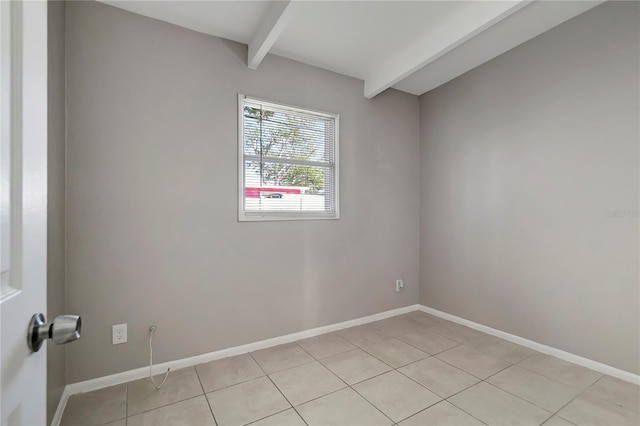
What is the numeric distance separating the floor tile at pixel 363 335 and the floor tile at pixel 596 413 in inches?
53.5

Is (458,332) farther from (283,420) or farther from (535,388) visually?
(283,420)

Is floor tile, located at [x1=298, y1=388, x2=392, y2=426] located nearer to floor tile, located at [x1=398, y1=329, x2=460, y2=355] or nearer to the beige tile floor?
the beige tile floor

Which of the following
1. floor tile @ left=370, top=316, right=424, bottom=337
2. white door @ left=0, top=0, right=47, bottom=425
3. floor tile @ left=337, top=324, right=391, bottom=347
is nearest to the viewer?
white door @ left=0, top=0, right=47, bottom=425

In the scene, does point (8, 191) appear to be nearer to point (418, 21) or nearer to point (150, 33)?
point (150, 33)

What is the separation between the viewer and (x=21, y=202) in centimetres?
56

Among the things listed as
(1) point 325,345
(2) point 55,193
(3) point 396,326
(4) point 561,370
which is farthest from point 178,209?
(4) point 561,370

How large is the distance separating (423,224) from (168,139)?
284cm

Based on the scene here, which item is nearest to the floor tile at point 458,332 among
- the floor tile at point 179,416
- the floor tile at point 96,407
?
the floor tile at point 179,416

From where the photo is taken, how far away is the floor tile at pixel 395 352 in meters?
2.36

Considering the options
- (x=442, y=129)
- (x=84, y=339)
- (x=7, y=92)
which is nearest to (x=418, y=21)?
(x=442, y=129)

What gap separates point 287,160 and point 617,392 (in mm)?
2916

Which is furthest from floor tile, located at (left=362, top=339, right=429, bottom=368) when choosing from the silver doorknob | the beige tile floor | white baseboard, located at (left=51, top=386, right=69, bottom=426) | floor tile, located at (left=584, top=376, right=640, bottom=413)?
the silver doorknob

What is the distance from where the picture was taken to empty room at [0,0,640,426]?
6.21 ft

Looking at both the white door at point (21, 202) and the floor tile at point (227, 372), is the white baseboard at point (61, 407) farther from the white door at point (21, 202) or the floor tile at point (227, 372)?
the white door at point (21, 202)
